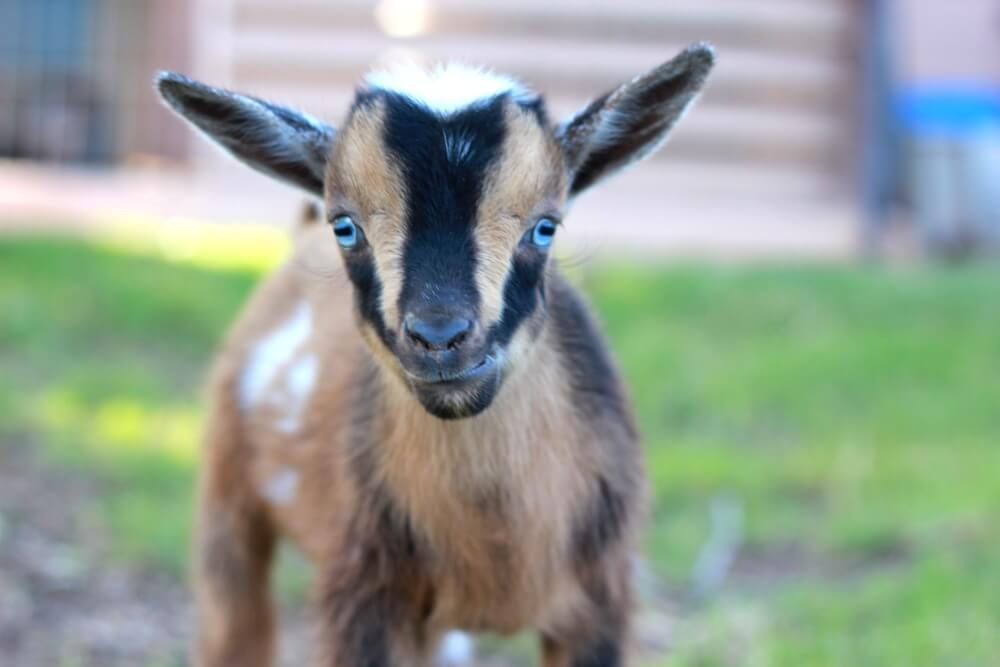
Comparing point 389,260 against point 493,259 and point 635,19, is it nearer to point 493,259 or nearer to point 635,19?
point 493,259

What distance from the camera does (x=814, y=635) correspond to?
484cm

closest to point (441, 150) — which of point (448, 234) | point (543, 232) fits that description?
point (448, 234)

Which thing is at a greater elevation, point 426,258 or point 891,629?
point 426,258

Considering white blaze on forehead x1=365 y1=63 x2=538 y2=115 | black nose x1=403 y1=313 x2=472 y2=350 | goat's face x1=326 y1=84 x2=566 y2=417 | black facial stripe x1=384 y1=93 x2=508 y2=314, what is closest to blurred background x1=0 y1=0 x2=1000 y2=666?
white blaze on forehead x1=365 y1=63 x2=538 y2=115

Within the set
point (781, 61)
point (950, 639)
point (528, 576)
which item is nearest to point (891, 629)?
point (950, 639)

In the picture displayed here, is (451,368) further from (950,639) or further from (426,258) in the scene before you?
(950,639)

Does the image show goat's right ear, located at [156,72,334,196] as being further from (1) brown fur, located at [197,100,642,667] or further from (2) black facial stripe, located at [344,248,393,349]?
(2) black facial stripe, located at [344,248,393,349]

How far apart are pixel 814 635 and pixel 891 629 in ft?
0.83

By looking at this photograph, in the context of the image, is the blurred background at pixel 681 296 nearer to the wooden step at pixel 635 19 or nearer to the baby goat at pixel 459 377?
the wooden step at pixel 635 19

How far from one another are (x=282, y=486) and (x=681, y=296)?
463 centimetres

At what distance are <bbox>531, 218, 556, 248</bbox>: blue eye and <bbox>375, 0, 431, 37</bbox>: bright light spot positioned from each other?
346 inches

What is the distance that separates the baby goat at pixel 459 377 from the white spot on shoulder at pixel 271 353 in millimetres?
300

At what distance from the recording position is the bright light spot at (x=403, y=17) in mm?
11734

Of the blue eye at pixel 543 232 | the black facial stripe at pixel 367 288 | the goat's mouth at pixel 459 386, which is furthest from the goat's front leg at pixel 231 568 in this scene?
the blue eye at pixel 543 232
